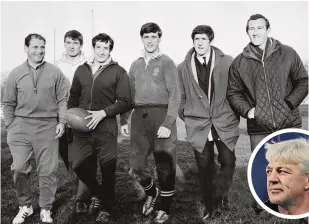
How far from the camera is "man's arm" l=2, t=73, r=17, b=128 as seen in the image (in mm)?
4086

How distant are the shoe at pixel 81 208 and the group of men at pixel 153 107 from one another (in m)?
0.09

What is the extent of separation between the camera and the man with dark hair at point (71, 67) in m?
4.24

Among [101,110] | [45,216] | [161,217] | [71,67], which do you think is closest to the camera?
[101,110]

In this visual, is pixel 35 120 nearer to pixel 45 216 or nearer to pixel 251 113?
pixel 45 216

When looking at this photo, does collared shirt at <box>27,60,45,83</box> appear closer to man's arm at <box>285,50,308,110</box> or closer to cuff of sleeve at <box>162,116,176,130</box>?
cuff of sleeve at <box>162,116,176,130</box>

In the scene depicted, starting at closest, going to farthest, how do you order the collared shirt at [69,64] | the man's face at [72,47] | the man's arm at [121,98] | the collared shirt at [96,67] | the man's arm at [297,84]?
the man's arm at [297,84], the man's arm at [121,98], the collared shirt at [96,67], the collared shirt at [69,64], the man's face at [72,47]

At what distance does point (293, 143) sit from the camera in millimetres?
3961

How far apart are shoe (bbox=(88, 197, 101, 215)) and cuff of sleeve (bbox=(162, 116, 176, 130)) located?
4.31 ft

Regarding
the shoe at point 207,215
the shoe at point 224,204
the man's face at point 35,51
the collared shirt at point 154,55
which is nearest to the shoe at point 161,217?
the shoe at point 207,215

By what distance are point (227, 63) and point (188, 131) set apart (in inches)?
36.2

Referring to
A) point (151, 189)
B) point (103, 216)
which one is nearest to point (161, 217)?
point (151, 189)

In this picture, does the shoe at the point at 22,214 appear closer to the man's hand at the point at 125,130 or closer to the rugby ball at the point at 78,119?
the rugby ball at the point at 78,119

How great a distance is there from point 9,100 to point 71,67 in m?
0.86

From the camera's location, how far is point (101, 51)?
4.00 m
